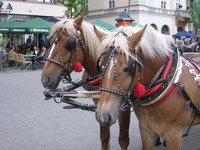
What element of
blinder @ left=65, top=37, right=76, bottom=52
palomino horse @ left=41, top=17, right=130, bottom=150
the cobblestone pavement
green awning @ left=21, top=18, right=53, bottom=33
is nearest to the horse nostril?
palomino horse @ left=41, top=17, right=130, bottom=150

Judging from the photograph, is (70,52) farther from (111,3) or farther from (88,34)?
(111,3)

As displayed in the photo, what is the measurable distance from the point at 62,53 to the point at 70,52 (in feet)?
0.30

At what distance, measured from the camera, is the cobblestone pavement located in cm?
426

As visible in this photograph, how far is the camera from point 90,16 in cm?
3447

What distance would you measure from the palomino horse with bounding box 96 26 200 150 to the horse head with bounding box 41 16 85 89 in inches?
25.3

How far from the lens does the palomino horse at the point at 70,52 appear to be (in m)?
2.99

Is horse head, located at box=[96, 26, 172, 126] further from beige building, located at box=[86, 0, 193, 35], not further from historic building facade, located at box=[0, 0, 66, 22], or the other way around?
beige building, located at box=[86, 0, 193, 35]

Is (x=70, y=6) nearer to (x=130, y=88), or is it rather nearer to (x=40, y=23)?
(x=40, y=23)

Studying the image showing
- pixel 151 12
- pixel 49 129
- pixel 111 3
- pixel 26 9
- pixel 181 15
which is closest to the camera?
pixel 49 129

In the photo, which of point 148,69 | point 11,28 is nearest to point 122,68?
point 148,69

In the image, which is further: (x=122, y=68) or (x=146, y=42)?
(x=146, y=42)

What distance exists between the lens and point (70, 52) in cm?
305

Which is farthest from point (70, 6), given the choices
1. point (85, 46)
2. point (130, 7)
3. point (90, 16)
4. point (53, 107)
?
point (85, 46)

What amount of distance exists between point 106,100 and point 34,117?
13.5 ft
